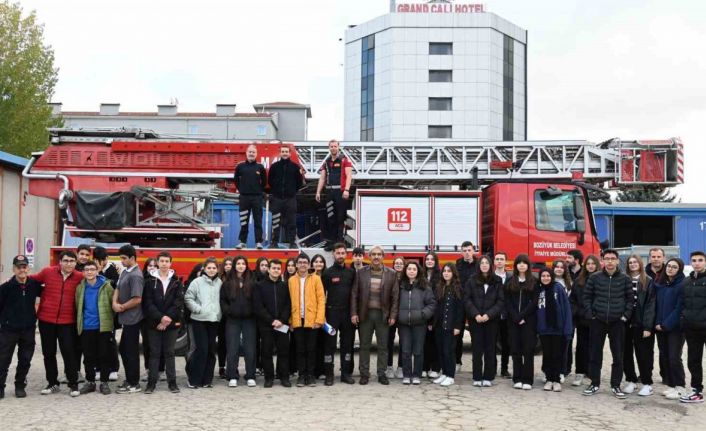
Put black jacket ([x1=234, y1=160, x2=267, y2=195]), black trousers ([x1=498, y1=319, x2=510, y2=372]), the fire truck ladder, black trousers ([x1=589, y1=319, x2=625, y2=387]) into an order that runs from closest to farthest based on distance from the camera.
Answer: black trousers ([x1=589, y1=319, x2=625, y2=387])
black trousers ([x1=498, y1=319, x2=510, y2=372])
black jacket ([x1=234, y1=160, x2=267, y2=195])
the fire truck ladder

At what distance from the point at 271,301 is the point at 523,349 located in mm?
3317

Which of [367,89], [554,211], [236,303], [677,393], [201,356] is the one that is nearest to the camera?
[677,393]

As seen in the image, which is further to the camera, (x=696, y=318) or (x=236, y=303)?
(x=236, y=303)

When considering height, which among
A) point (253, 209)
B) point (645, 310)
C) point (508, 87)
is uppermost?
point (508, 87)

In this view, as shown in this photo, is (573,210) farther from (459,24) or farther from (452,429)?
(459,24)

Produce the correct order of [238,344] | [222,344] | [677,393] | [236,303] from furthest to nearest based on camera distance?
1. [222,344]
2. [238,344]
3. [236,303]
4. [677,393]

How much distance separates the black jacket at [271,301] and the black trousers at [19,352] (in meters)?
2.73

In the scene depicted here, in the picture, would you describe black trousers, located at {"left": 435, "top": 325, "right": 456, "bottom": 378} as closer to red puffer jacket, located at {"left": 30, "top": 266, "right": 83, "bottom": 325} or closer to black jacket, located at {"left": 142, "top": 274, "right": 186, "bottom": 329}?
black jacket, located at {"left": 142, "top": 274, "right": 186, "bottom": 329}

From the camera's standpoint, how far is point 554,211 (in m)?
11.9

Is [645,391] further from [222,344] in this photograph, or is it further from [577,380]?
[222,344]

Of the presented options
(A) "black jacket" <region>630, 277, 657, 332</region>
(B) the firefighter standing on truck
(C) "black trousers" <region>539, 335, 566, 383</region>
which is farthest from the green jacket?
(A) "black jacket" <region>630, 277, 657, 332</region>

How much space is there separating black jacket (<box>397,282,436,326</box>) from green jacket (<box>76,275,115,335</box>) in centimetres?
367

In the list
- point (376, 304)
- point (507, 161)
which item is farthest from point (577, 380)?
point (507, 161)

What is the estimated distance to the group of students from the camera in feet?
28.1
